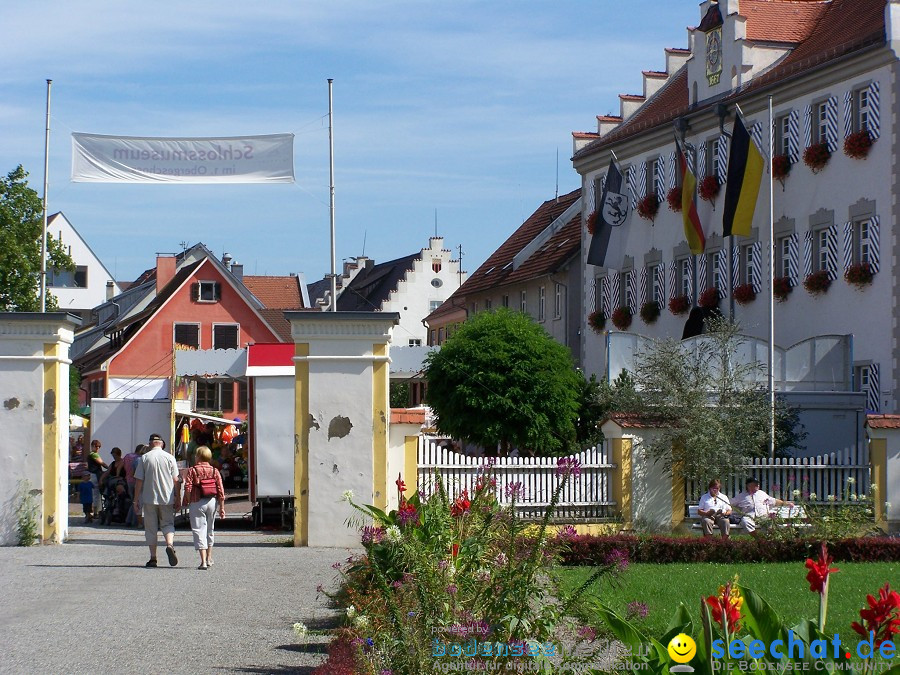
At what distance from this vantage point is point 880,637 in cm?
557

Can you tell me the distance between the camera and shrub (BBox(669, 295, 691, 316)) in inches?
1610

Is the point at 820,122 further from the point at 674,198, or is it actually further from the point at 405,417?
the point at 405,417

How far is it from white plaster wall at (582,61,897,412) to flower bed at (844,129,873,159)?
165 mm

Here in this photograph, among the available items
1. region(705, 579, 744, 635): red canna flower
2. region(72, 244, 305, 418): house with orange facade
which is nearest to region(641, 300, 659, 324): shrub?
region(72, 244, 305, 418): house with orange facade

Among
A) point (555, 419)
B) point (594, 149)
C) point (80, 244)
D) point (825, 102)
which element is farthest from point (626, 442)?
point (80, 244)

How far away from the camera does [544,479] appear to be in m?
23.2

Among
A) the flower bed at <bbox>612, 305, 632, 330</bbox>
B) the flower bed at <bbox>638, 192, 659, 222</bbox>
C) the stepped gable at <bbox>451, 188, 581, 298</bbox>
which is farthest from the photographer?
the stepped gable at <bbox>451, 188, 581, 298</bbox>

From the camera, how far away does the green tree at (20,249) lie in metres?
43.2

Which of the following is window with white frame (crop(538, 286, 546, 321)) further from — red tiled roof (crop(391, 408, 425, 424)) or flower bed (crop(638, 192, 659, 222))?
red tiled roof (crop(391, 408, 425, 424))

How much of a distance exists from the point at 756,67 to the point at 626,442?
19493 mm

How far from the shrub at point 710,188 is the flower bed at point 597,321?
8.47m

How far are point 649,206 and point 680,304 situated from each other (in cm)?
394

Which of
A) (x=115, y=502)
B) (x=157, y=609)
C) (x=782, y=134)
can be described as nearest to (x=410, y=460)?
(x=115, y=502)

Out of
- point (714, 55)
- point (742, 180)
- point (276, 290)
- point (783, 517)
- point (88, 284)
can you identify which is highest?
point (714, 55)
